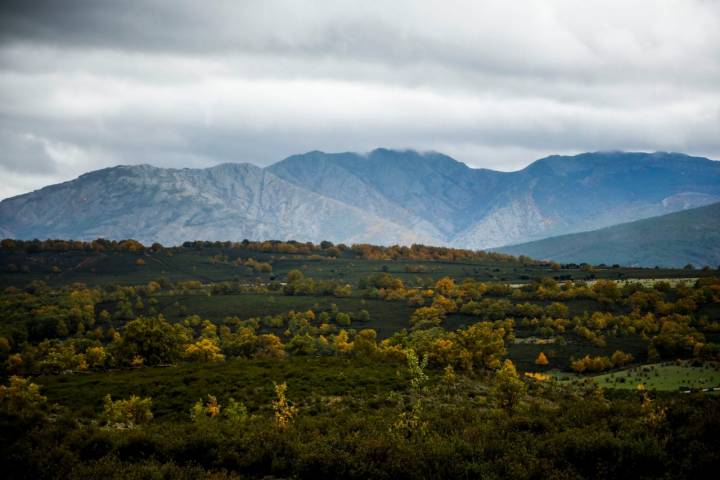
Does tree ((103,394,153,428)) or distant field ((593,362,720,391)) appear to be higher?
tree ((103,394,153,428))

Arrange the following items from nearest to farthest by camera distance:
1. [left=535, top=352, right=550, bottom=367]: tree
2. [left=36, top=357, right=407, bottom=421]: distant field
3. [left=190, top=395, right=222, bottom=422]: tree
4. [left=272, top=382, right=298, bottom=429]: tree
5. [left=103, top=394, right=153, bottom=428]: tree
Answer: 1. [left=272, top=382, right=298, bottom=429]: tree
2. [left=103, top=394, right=153, bottom=428]: tree
3. [left=190, top=395, right=222, bottom=422]: tree
4. [left=36, top=357, right=407, bottom=421]: distant field
5. [left=535, top=352, right=550, bottom=367]: tree

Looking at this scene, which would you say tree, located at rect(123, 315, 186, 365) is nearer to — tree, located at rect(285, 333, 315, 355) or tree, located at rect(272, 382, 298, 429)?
tree, located at rect(285, 333, 315, 355)

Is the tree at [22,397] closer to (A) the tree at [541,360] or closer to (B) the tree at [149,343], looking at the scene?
(B) the tree at [149,343]

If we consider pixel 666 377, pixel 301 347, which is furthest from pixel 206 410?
pixel 666 377

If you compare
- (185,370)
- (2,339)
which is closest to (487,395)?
(185,370)

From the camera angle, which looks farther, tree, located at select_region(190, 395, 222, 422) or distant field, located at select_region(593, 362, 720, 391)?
distant field, located at select_region(593, 362, 720, 391)

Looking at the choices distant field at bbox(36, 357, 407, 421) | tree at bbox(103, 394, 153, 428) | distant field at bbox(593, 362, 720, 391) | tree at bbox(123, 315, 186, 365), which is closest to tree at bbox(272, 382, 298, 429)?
distant field at bbox(36, 357, 407, 421)

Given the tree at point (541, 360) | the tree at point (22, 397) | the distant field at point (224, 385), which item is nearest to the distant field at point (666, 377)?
the tree at point (541, 360)

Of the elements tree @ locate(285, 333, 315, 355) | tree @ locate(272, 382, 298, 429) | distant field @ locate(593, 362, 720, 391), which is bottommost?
distant field @ locate(593, 362, 720, 391)

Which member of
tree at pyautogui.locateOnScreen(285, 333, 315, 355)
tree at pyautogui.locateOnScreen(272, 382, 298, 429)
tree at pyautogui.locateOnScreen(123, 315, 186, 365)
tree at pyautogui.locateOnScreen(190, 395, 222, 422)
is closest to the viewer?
tree at pyautogui.locateOnScreen(272, 382, 298, 429)

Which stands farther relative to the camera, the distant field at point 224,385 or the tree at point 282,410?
the distant field at point 224,385

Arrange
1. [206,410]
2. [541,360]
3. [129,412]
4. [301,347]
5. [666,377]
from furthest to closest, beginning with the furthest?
[541,360] < [666,377] < [301,347] < [206,410] < [129,412]

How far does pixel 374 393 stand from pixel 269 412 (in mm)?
10750

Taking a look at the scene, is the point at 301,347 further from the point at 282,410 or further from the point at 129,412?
the point at 282,410
